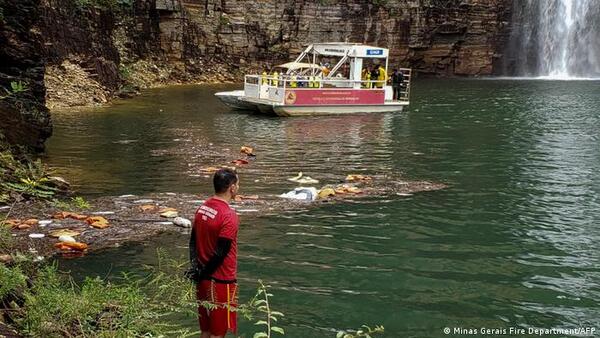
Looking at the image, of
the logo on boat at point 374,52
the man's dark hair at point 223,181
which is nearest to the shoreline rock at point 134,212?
the man's dark hair at point 223,181

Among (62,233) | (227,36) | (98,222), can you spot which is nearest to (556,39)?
(227,36)

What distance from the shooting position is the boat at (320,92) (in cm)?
2862

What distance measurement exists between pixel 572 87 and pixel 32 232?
43068 millimetres

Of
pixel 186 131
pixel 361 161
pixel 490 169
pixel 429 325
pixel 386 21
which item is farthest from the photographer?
pixel 386 21

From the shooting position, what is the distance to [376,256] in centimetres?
940

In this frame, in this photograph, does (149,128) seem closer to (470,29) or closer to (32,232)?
(32,232)

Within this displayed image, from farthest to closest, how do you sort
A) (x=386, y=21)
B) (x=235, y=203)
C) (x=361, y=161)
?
(x=386, y=21) → (x=361, y=161) → (x=235, y=203)

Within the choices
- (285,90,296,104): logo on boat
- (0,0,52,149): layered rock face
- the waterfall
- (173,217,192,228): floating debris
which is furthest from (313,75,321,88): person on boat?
the waterfall

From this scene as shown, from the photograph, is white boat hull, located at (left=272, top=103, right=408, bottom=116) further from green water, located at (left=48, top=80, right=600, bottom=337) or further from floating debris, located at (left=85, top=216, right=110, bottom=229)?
floating debris, located at (left=85, top=216, right=110, bottom=229)

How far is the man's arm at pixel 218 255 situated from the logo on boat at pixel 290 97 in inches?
917

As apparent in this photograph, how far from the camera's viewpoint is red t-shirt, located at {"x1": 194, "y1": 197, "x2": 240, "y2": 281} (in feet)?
17.7

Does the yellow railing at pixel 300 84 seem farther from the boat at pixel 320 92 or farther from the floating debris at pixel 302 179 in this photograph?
the floating debris at pixel 302 179

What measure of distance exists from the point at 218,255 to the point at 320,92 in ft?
79.0

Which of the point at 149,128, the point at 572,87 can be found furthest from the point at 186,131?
the point at 572,87
